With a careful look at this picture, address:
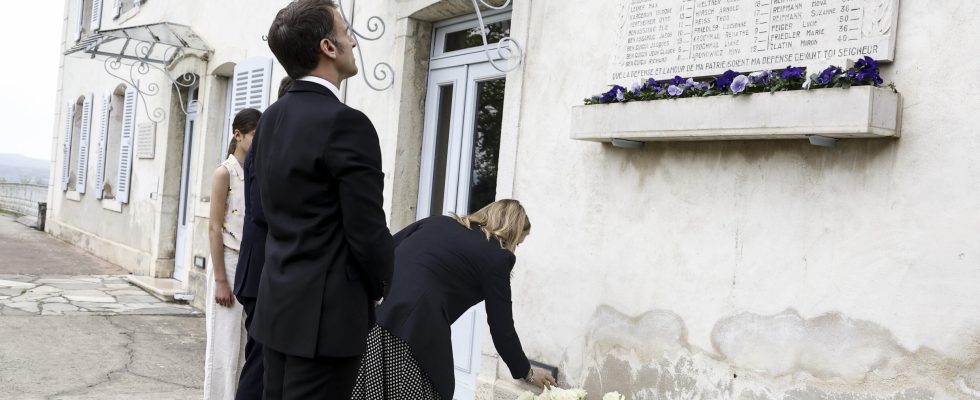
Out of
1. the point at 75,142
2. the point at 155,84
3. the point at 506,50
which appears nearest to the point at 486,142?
the point at 506,50

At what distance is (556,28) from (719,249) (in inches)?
63.4

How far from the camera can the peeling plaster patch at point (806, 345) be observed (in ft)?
11.0

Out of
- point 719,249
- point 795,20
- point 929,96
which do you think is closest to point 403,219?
point 719,249

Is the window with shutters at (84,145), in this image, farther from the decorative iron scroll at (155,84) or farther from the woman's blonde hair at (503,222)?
the woman's blonde hair at (503,222)

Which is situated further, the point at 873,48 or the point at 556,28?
the point at 556,28

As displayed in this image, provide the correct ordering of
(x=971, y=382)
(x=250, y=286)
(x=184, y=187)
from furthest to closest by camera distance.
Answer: (x=184, y=187)
(x=250, y=286)
(x=971, y=382)

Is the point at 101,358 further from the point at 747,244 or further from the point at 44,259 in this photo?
the point at 44,259

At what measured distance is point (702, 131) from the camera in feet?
12.4

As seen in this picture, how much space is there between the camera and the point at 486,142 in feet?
18.9

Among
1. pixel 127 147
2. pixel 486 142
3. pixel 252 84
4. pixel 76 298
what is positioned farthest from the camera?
pixel 127 147

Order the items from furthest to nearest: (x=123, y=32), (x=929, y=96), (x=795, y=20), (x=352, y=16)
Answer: (x=123, y=32), (x=352, y=16), (x=795, y=20), (x=929, y=96)

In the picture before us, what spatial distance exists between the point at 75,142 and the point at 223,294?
44.5ft

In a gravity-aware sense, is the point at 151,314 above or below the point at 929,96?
below

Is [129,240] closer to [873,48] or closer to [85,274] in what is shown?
[85,274]
